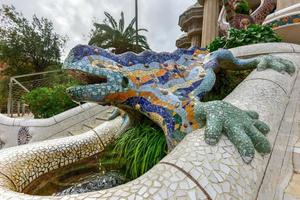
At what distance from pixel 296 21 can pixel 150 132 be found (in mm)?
4111

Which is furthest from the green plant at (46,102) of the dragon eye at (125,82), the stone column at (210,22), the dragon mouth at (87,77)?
the stone column at (210,22)

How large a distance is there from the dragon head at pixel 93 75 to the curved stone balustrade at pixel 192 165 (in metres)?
0.72

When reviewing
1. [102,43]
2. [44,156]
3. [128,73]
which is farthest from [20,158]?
[102,43]

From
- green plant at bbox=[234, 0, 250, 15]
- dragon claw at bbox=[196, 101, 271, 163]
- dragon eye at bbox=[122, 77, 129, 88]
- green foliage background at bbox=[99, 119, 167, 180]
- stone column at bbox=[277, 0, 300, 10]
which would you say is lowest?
green foliage background at bbox=[99, 119, 167, 180]

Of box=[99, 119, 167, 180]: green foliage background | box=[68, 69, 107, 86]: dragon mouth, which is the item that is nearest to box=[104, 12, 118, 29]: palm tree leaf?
box=[99, 119, 167, 180]: green foliage background

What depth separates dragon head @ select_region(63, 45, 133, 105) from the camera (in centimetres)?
187

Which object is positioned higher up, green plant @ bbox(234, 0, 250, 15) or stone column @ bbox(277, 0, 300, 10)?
stone column @ bbox(277, 0, 300, 10)

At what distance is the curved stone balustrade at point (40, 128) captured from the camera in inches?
186

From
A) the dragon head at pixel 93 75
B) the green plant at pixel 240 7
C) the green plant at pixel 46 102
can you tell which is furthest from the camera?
the green plant at pixel 46 102

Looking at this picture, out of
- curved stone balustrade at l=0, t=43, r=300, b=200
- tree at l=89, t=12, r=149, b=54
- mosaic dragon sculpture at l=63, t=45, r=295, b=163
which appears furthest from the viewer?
tree at l=89, t=12, r=149, b=54

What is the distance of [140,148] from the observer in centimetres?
222

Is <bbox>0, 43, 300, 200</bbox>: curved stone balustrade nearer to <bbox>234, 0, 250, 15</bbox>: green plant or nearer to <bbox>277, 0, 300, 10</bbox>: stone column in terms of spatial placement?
<bbox>234, 0, 250, 15</bbox>: green plant

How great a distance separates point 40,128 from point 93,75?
3371 millimetres

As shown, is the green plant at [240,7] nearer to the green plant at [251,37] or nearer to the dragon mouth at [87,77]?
the green plant at [251,37]
